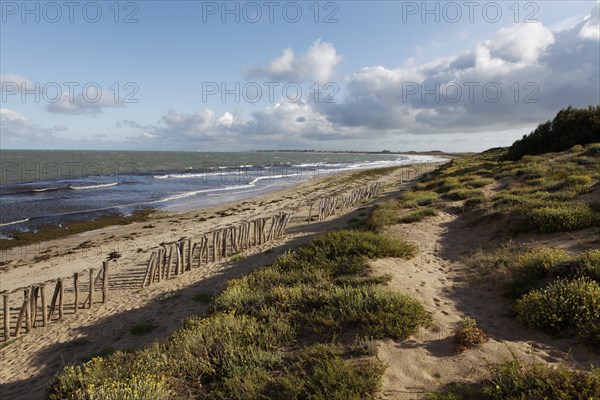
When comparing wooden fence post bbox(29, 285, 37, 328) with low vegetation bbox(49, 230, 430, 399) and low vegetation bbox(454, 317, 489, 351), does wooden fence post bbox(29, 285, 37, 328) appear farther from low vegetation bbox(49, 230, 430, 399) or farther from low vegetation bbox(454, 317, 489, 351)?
low vegetation bbox(454, 317, 489, 351)

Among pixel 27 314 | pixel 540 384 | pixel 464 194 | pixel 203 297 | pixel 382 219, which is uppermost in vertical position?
pixel 464 194

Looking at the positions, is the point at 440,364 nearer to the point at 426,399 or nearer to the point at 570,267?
the point at 426,399

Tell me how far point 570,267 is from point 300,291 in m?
5.25

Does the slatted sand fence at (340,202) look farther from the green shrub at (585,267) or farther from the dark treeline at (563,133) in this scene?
the green shrub at (585,267)

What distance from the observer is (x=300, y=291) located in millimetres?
7086

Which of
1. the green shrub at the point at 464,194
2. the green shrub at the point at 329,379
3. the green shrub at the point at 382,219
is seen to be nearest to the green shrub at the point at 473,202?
the green shrub at the point at 464,194

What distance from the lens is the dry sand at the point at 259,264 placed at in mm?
4875

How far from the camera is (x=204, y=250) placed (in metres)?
15.0

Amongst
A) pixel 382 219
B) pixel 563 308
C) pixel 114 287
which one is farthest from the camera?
pixel 382 219

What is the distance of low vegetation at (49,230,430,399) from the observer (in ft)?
14.3

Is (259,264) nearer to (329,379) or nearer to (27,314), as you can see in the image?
(27,314)

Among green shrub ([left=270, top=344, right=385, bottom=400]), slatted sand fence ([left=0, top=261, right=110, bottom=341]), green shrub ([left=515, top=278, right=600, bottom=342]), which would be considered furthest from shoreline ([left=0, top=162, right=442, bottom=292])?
green shrub ([left=515, top=278, right=600, bottom=342])

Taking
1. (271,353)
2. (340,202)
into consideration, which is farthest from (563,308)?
(340,202)

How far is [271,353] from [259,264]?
26.3 ft
